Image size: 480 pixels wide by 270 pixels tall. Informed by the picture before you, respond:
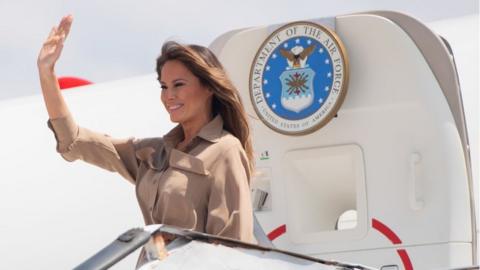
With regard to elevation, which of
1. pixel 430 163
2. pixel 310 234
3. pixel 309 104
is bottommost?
pixel 310 234

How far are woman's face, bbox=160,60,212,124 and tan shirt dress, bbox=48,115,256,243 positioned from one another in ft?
0.23

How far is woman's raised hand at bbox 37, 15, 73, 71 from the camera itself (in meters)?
3.16

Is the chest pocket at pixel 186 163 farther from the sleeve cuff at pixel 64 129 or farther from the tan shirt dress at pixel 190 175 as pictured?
the sleeve cuff at pixel 64 129

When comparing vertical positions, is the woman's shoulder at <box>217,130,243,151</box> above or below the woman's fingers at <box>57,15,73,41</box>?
below

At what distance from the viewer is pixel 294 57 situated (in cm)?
576

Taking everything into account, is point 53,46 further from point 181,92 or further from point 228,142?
point 228,142

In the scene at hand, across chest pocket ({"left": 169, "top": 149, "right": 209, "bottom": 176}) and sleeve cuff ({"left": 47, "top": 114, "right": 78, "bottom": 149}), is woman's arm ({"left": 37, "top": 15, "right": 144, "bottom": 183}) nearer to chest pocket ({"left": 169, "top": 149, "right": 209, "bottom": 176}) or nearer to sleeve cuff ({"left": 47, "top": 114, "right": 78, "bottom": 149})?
sleeve cuff ({"left": 47, "top": 114, "right": 78, "bottom": 149})

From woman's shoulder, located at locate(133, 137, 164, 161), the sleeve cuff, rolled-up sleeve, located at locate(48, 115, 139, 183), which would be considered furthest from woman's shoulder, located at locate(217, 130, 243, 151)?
the sleeve cuff

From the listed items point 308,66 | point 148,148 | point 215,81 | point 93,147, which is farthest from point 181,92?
point 308,66

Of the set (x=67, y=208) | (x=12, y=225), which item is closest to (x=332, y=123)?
(x=67, y=208)

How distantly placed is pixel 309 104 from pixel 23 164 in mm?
2333

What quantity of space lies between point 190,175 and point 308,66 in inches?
109

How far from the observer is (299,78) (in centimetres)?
573

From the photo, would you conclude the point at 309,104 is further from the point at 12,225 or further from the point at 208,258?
the point at 208,258
